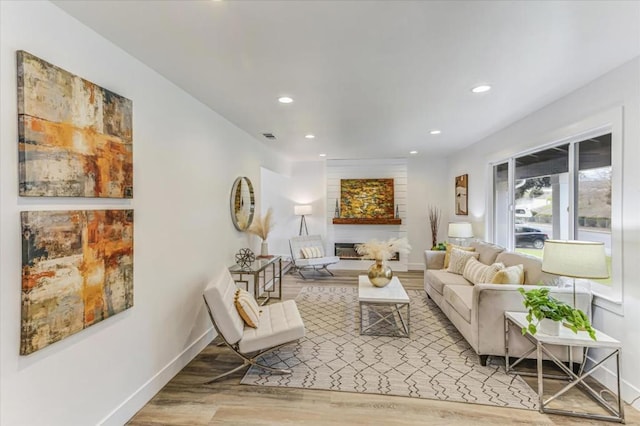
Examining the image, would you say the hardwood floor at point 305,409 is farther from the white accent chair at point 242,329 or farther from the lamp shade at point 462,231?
the lamp shade at point 462,231

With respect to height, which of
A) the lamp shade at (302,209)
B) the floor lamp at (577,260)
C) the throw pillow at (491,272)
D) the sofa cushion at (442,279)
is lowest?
the sofa cushion at (442,279)

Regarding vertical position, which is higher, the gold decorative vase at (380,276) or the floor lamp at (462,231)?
the floor lamp at (462,231)

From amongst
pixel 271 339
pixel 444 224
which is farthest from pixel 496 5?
pixel 444 224

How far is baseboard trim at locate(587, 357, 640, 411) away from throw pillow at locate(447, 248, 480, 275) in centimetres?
180

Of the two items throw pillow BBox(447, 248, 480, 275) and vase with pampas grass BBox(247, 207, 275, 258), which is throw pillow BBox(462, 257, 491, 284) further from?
vase with pampas grass BBox(247, 207, 275, 258)

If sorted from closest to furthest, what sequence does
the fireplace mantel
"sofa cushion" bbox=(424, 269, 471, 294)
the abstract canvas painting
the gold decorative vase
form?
the gold decorative vase → "sofa cushion" bbox=(424, 269, 471, 294) → the abstract canvas painting → the fireplace mantel

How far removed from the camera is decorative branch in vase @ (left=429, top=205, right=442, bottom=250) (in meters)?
6.64

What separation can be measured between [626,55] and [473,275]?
257cm

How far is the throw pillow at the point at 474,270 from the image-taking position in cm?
363

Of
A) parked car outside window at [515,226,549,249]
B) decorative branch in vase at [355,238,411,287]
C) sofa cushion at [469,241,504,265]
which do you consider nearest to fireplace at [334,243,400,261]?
sofa cushion at [469,241,504,265]

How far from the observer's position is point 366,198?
7012mm

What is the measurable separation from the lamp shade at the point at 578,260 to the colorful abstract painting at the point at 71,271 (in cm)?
317

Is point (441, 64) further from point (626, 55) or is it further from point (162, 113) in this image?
point (162, 113)

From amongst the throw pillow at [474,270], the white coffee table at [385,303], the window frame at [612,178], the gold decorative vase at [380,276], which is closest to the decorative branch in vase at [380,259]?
the gold decorative vase at [380,276]
